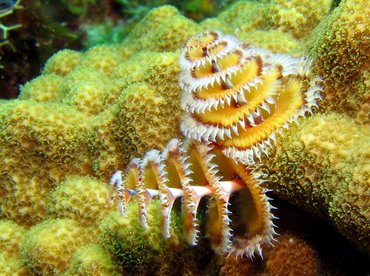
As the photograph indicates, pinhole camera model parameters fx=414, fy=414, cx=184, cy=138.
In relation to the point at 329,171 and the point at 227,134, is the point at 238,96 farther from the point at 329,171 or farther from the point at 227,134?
the point at 329,171

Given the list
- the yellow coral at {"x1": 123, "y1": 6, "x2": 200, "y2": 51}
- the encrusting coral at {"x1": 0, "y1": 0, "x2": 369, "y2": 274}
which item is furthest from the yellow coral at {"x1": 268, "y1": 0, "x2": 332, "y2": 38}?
the yellow coral at {"x1": 123, "y1": 6, "x2": 200, "y2": 51}

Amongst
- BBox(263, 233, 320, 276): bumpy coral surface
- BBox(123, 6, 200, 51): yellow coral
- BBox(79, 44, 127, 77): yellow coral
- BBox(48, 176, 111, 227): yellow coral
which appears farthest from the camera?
BBox(79, 44, 127, 77): yellow coral

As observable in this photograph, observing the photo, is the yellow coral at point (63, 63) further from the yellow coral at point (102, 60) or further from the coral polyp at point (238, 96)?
the coral polyp at point (238, 96)

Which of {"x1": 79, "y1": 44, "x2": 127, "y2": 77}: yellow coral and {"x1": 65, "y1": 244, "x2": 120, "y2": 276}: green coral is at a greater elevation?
{"x1": 79, "y1": 44, "x2": 127, "y2": 77}: yellow coral

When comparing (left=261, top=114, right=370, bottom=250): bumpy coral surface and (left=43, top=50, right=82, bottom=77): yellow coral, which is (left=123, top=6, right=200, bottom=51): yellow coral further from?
(left=261, top=114, right=370, bottom=250): bumpy coral surface

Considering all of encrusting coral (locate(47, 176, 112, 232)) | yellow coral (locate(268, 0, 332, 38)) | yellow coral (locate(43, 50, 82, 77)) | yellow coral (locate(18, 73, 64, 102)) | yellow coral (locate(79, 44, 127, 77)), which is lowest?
encrusting coral (locate(47, 176, 112, 232))

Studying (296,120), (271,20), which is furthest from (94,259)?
(271,20)
